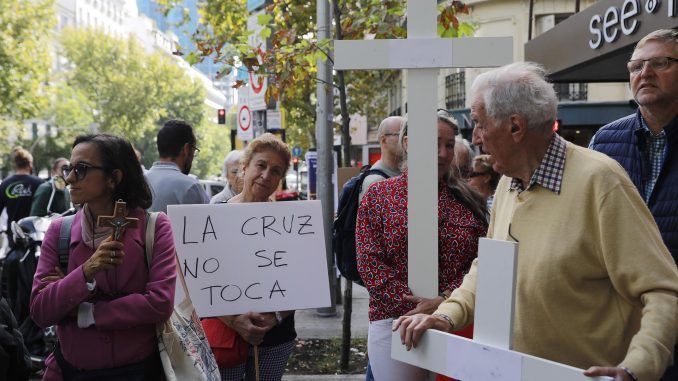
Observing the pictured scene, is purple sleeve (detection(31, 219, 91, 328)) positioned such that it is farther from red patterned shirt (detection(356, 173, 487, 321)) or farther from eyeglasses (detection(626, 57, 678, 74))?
eyeglasses (detection(626, 57, 678, 74))

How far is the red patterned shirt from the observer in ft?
11.3

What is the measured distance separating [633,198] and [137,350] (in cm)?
194

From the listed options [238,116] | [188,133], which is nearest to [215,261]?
[188,133]

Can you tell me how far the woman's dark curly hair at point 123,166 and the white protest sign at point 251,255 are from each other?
0.52m

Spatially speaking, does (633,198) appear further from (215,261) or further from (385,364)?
(215,261)

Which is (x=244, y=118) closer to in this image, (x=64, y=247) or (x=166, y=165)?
(x=166, y=165)

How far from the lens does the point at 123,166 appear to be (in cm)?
311

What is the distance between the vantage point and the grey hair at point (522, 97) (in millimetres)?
2246

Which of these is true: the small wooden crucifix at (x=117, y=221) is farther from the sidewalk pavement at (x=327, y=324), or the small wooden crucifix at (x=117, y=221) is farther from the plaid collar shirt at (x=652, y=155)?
the sidewalk pavement at (x=327, y=324)

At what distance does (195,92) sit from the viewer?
61.2 m

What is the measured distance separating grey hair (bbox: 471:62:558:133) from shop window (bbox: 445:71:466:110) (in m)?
22.2

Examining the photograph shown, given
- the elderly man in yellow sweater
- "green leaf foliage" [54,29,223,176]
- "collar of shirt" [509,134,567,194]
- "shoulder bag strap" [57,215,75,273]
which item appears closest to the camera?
the elderly man in yellow sweater

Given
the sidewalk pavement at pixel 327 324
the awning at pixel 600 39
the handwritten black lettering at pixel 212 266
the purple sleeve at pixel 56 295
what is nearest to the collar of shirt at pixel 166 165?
the handwritten black lettering at pixel 212 266

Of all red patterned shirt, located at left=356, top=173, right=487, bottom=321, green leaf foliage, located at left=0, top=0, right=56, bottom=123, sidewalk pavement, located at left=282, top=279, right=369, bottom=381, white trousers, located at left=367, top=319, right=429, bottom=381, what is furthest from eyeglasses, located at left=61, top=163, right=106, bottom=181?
green leaf foliage, located at left=0, top=0, right=56, bottom=123
